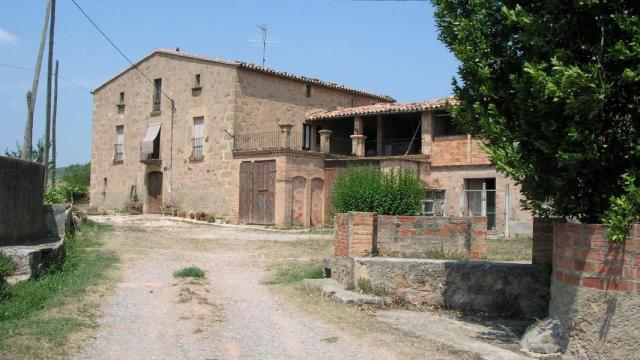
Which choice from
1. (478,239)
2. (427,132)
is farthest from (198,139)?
(478,239)

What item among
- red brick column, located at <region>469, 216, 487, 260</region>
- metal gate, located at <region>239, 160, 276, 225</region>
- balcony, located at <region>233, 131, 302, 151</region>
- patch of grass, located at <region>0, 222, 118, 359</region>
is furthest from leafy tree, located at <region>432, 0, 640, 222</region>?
balcony, located at <region>233, 131, 302, 151</region>

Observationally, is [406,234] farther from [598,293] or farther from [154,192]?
[154,192]

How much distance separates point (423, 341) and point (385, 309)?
5.44ft

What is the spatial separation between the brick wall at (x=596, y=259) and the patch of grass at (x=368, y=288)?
111 inches

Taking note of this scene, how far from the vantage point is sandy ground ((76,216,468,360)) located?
546 centimetres

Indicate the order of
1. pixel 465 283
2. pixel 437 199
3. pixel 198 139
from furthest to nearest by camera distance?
pixel 198 139, pixel 437 199, pixel 465 283

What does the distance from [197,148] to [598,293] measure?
73.5ft

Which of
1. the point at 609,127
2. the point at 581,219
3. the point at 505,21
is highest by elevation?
the point at 505,21

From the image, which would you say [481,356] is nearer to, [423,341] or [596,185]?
[423,341]

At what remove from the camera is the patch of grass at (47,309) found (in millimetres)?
5160

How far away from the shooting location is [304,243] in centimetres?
1619

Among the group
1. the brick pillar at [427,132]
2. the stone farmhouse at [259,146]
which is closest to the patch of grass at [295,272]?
the stone farmhouse at [259,146]

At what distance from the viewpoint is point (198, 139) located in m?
26.0

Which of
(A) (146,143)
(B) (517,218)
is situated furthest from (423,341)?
(A) (146,143)
